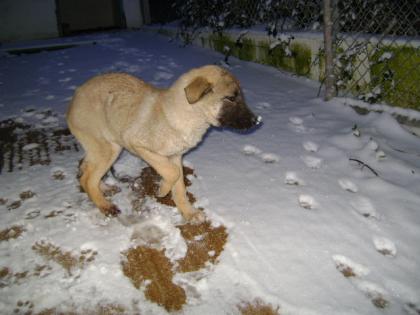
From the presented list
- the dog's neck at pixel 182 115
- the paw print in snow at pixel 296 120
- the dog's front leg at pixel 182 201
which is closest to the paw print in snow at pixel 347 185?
the paw print in snow at pixel 296 120

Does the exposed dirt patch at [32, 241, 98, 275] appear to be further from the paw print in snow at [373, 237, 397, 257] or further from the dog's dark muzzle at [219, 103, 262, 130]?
the paw print in snow at [373, 237, 397, 257]

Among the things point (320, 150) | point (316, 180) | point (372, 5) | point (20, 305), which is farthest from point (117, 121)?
point (372, 5)

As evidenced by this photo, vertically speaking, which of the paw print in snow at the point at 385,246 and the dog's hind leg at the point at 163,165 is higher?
the dog's hind leg at the point at 163,165

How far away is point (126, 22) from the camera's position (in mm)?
14195

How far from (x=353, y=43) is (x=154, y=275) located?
14.5 ft

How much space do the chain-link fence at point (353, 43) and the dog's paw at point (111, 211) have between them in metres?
3.81

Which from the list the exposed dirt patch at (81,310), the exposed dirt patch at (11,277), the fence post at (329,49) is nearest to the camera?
the exposed dirt patch at (81,310)

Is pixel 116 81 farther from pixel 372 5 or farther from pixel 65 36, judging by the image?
pixel 65 36

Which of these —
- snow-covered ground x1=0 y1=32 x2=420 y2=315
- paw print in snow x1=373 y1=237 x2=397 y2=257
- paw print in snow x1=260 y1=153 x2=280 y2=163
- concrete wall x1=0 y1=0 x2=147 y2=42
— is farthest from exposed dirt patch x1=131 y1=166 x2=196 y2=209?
concrete wall x1=0 y1=0 x2=147 y2=42

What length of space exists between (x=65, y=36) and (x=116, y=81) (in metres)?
12.2

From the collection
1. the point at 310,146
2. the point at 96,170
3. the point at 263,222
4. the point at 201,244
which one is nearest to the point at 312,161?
the point at 310,146

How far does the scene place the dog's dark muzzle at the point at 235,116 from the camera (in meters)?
2.73

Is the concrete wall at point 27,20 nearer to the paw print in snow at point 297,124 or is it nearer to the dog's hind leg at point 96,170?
the paw print in snow at point 297,124

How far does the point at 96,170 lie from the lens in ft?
10.3
